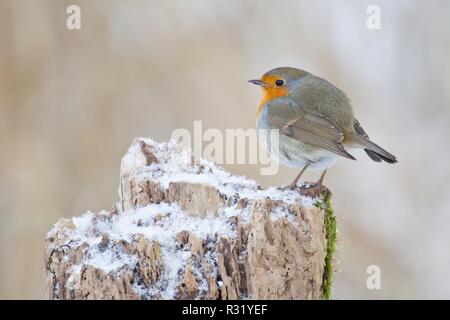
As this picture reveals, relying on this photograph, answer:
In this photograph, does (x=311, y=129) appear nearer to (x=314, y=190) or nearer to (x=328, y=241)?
(x=314, y=190)

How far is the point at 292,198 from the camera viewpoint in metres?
3.01

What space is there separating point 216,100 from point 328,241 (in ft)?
9.74

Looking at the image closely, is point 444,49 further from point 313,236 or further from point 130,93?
point 313,236

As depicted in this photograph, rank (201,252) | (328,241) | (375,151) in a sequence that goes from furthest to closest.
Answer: (375,151), (328,241), (201,252)

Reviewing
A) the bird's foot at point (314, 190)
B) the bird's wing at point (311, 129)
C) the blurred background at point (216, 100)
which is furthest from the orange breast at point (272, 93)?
the blurred background at point (216, 100)

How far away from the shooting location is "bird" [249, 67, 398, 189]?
3834 millimetres

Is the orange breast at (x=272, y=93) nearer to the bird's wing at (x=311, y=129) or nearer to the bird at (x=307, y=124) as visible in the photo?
the bird at (x=307, y=124)

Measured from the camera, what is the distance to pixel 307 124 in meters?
3.93

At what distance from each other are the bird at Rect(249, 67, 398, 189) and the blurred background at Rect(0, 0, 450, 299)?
5.18 ft

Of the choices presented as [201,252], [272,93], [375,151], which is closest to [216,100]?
[272,93]

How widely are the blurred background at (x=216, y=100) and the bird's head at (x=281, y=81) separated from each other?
4.91 ft

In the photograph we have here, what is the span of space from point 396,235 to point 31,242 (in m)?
3.11

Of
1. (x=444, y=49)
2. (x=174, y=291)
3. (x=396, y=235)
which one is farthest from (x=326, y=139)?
(x=444, y=49)

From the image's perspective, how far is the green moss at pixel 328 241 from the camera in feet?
9.80
